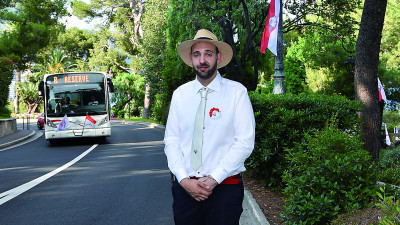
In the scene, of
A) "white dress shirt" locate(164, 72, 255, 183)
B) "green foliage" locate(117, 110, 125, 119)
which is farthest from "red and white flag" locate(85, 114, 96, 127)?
"green foliage" locate(117, 110, 125, 119)

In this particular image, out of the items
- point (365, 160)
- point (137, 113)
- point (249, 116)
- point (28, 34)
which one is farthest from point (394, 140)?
point (137, 113)

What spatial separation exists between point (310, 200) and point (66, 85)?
50.2ft

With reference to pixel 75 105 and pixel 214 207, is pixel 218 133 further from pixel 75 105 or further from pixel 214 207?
pixel 75 105

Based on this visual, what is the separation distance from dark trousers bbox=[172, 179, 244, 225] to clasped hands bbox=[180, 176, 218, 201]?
4.7 inches

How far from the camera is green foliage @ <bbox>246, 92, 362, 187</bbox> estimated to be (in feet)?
22.2

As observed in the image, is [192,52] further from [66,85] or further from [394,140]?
[394,140]

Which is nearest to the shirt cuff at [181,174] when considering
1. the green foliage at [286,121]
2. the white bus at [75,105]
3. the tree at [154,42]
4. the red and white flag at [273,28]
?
the green foliage at [286,121]

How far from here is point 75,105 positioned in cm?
1784

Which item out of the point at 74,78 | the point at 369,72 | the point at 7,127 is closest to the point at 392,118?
the point at 74,78

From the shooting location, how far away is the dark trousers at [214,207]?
288 cm

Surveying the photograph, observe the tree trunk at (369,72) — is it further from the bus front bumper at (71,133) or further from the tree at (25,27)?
the tree at (25,27)

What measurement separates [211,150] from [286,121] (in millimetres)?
4188

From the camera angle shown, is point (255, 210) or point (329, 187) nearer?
point (329, 187)

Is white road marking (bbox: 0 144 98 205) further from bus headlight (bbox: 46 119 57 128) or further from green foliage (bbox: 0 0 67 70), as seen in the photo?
green foliage (bbox: 0 0 67 70)
